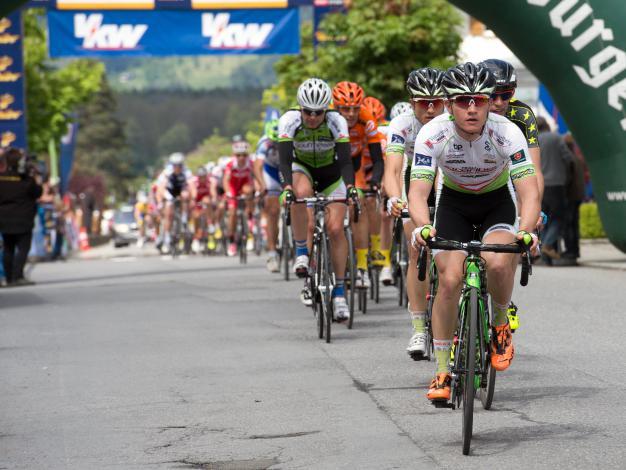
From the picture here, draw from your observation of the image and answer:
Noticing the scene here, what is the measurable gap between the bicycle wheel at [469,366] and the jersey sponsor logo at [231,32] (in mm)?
22316

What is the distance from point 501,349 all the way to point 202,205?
22460mm

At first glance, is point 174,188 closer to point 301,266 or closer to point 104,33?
point 104,33

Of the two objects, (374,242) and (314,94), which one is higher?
(314,94)

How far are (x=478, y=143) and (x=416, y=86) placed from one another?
2.60 meters

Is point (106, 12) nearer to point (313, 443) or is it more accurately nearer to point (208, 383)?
point (208, 383)

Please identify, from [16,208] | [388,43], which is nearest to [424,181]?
[16,208]

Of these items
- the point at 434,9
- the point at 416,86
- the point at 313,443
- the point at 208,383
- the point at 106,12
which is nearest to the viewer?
the point at 313,443

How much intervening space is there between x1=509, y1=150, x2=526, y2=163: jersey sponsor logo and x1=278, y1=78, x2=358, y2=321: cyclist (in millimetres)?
4405

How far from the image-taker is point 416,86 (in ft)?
31.4

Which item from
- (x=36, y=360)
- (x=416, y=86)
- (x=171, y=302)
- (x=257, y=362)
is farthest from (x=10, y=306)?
(x=416, y=86)

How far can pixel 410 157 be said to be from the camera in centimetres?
1070

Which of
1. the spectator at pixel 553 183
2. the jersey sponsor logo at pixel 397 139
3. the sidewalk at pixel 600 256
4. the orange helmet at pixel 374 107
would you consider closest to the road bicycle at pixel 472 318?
the jersey sponsor logo at pixel 397 139

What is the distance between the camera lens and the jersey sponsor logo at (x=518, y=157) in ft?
23.1

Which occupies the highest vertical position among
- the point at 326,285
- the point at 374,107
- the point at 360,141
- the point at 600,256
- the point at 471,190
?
the point at 374,107
